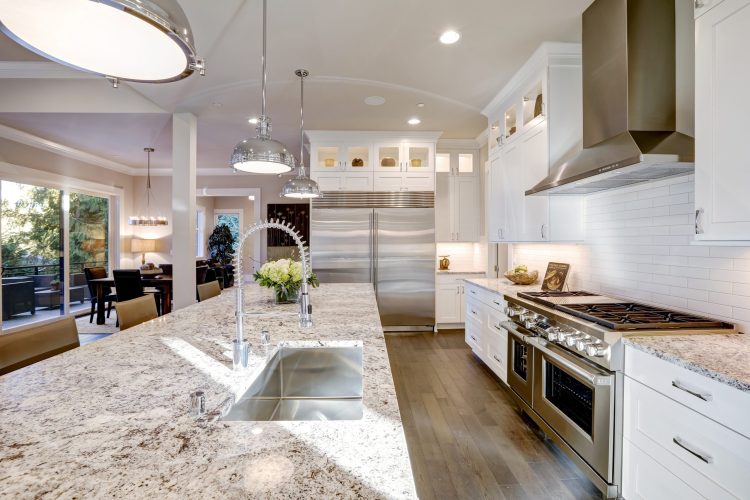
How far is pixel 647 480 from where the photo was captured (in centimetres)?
154

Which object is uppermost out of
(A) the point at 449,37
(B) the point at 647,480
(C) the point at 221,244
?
(A) the point at 449,37

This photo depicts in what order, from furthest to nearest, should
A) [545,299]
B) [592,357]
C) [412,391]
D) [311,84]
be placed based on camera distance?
1. [311,84]
2. [412,391]
3. [545,299]
4. [592,357]

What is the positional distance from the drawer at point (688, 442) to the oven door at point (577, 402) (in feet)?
0.31

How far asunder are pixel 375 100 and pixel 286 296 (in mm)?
2429

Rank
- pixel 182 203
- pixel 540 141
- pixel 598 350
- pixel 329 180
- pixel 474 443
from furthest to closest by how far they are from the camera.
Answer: pixel 329 180 < pixel 182 203 < pixel 540 141 < pixel 474 443 < pixel 598 350

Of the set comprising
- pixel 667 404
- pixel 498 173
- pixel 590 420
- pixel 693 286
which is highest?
pixel 498 173

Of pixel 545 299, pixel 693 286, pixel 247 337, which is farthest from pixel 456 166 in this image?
pixel 247 337

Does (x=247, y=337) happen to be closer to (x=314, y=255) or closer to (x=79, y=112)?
(x=314, y=255)

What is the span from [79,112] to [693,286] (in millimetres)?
5625

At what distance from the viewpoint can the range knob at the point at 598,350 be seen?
68.4 inches

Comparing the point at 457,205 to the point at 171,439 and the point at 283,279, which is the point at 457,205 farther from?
the point at 171,439

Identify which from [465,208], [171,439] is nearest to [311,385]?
[171,439]

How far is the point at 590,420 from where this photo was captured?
185cm

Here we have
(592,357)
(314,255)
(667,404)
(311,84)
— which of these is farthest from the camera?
(314,255)
